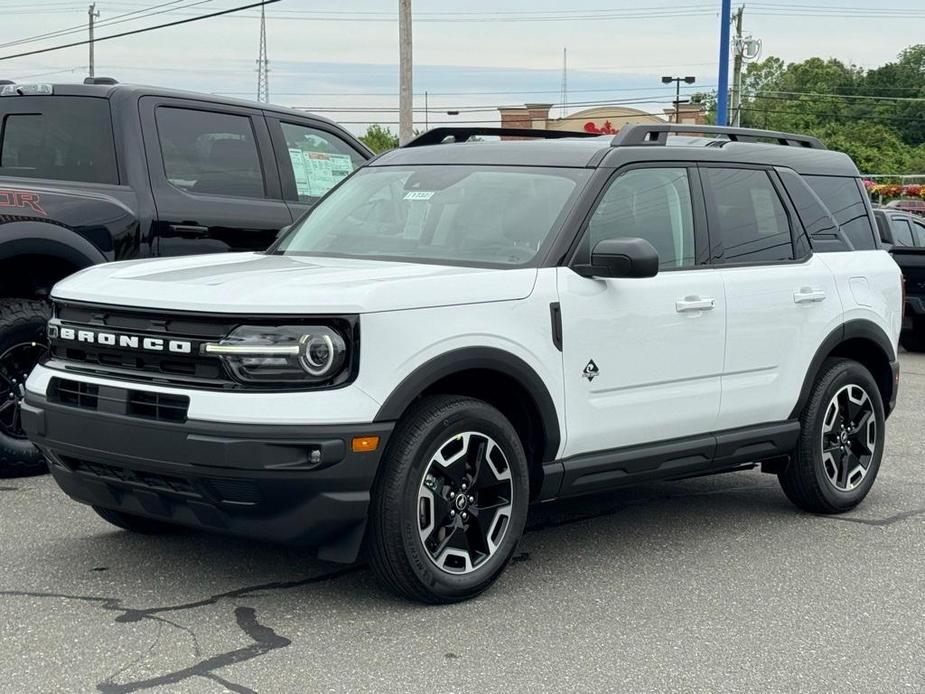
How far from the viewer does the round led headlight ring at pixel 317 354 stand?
460cm

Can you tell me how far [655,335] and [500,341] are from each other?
0.92m

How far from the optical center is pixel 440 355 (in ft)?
16.1

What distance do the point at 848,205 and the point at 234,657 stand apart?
4385 mm

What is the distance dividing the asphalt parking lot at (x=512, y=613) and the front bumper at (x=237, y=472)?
365mm

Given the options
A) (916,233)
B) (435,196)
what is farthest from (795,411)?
(916,233)

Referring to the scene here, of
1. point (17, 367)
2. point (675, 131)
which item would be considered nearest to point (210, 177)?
point (17, 367)

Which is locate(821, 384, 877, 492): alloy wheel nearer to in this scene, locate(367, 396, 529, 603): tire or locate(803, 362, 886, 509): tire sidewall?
locate(803, 362, 886, 509): tire sidewall

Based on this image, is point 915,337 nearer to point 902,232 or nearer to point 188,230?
point 902,232

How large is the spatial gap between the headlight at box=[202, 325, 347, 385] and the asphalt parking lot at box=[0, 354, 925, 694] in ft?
2.97

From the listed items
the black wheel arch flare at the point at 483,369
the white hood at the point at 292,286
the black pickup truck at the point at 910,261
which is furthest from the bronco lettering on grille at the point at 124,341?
the black pickup truck at the point at 910,261

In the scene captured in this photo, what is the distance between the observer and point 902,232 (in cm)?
1686

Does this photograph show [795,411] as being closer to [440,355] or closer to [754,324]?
[754,324]

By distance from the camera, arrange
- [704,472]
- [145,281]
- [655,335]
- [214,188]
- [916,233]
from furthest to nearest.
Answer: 1. [916,233]
2. [214,188]
3. [704,472]
4. [655,335]
5. [145,281]

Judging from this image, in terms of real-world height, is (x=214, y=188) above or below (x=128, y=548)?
above
